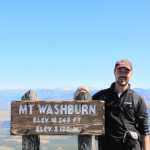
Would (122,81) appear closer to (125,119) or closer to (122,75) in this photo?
(122,75)

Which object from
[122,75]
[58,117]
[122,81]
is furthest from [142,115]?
[58,117]

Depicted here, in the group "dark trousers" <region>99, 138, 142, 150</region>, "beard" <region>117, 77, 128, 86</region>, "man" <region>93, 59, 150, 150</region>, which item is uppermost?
"beard" <region>117, 77, 128, 86</region>

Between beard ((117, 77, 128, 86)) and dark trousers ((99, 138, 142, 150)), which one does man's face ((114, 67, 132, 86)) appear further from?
dark trousers ((99, 138, 142, 150))

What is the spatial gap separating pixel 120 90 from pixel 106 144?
1.04 m

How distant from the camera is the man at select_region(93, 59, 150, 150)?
8008 mm

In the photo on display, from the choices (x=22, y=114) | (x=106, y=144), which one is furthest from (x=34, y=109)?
(x=106, y=144)

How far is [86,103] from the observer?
28.5ft

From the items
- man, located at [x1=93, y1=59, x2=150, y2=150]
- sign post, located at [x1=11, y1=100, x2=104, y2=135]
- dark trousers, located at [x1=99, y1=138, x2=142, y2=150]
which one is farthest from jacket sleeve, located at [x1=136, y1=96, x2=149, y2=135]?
sign post, located at [x1=11, y1=100, x2=104, y2=135]

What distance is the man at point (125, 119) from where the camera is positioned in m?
8.01

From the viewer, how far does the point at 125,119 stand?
26.5 feet

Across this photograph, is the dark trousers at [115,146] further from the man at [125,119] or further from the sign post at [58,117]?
the sign post at [58,117]

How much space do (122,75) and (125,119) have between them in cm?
85

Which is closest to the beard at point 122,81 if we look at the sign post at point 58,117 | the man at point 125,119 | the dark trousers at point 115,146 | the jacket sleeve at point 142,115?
the man at point 125,119

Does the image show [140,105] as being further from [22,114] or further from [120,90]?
[22,114]
